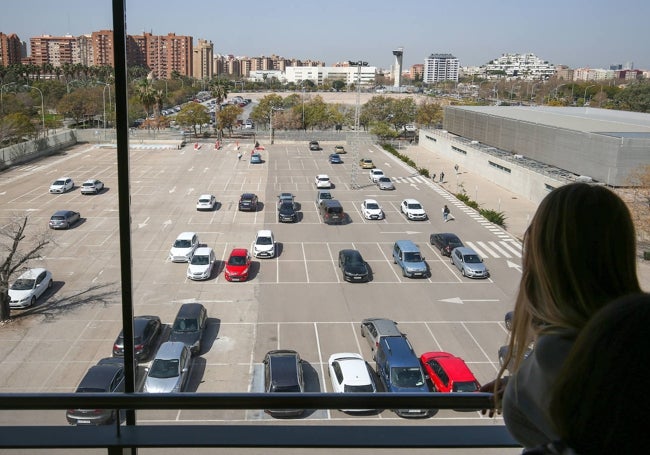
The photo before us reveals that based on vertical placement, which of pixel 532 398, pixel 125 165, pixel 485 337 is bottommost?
pixel 485 337

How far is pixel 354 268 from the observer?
6.57m

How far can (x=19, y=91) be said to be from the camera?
343 inches

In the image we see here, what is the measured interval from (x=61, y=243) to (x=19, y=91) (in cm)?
267

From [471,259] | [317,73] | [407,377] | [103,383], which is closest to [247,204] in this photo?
[471,259]

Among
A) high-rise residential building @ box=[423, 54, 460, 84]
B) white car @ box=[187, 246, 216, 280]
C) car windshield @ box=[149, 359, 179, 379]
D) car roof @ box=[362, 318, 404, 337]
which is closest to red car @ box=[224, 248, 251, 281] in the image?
white car @ box=[187, 246, 216, 280]

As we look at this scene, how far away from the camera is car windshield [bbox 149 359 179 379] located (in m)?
3.80

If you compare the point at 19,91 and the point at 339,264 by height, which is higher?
the point at 19,91

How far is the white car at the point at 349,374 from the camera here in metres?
3.87

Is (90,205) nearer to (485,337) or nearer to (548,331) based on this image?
(485,337)

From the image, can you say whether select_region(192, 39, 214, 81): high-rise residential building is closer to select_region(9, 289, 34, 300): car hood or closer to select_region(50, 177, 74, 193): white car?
select_region(50, 177, 74, 193): white car

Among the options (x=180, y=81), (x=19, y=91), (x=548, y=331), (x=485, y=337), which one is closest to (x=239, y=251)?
(x=485, y=337)

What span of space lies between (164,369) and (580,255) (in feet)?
12.8

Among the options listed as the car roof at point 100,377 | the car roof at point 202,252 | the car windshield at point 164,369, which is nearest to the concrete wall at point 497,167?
the car roof at point 100,377

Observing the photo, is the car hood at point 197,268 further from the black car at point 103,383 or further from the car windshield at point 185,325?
the black car at point 103,383
